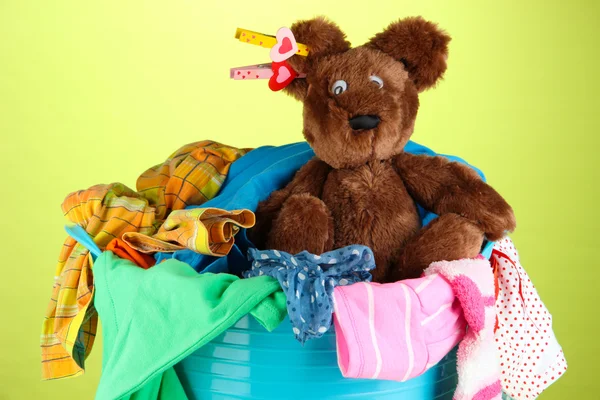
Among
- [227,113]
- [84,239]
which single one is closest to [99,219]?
[84,239]

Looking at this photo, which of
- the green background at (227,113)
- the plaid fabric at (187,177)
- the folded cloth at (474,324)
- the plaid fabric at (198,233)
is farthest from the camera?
the green background at (227,113)

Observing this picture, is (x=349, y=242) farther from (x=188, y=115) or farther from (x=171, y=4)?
(x=171, y=4)

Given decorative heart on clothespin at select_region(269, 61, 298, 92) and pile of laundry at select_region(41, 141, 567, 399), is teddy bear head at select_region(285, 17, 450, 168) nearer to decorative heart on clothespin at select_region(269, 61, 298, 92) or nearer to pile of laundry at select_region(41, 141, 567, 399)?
decorative heart on clothespin at select_region(269, 61, 298, 92)

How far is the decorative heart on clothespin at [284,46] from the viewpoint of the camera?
1188mm

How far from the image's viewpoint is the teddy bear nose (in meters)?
1.13

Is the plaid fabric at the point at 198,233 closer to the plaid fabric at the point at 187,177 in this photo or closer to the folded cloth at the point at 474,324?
the plaid fabric at the point at 187,177

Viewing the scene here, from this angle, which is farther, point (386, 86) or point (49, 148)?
point (49, 148)

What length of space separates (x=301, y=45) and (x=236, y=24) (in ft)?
2.80

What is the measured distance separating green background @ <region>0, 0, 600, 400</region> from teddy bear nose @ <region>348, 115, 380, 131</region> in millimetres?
903

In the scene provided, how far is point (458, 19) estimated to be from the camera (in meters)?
2.03

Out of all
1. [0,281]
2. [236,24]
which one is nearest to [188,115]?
[236,24]

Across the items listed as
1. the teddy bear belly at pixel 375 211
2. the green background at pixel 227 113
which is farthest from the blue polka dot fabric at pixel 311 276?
the green background at pixel 227 113

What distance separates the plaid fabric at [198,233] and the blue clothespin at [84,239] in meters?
0.06

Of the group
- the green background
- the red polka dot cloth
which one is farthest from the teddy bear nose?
the green background
